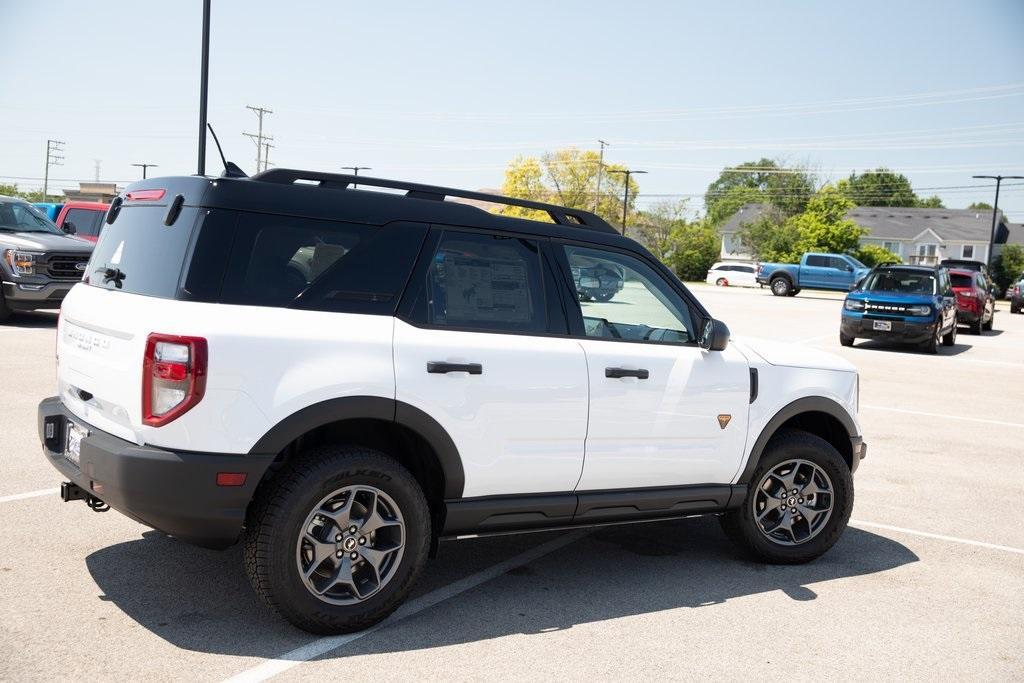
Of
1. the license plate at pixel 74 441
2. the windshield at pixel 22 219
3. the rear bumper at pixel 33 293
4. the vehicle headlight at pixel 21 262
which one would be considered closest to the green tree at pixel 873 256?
the windshield at pixel 22 219

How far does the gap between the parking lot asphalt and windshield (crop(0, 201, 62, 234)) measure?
404 inches

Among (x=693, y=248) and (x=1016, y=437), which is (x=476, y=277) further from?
(x=693, y=248)

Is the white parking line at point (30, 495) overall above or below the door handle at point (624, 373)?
below

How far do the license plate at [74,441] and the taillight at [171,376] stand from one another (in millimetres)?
577

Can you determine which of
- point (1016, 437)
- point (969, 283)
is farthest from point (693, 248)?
point (1016, 437)

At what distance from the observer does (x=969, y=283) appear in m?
26.2

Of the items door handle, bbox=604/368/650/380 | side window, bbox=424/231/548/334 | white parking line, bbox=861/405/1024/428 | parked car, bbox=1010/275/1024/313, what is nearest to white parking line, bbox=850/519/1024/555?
door handle, bbox=604/368/650/380

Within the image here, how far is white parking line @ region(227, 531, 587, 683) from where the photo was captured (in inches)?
148

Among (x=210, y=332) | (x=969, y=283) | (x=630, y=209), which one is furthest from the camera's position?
(x=630, y=209)

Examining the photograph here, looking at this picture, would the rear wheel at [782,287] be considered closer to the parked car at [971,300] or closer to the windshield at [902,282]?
the parked car at [971,300]

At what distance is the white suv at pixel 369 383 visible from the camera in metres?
3.84

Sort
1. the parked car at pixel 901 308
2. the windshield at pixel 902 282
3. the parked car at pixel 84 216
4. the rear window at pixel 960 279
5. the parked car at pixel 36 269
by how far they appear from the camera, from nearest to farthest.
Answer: the parked car at pixel 36 269 → the parked car at pixel 901 308 → the windshield at pixel 902 282 → the parked car at pixel 84 216 → the rear window at pixel 960 279

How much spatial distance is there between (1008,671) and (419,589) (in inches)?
105

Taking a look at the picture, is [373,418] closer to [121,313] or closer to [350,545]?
[350,545]
